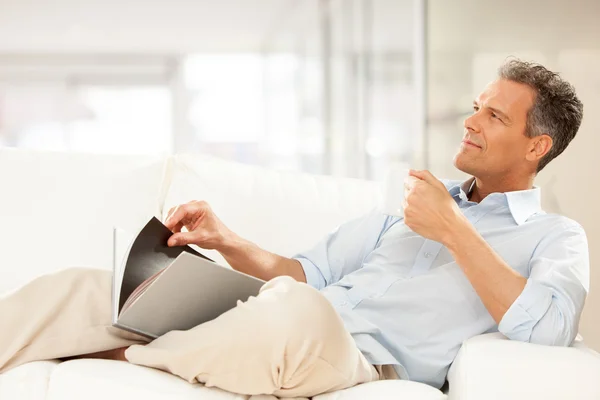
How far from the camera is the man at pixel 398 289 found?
4.43 feet

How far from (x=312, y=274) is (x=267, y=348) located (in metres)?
0.63

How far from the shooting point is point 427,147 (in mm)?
3623

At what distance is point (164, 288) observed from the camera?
1380 mm

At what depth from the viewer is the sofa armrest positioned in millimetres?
1324

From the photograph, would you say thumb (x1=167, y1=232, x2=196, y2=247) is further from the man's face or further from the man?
the man's face

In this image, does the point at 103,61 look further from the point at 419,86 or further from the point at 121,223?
the point at 121,223

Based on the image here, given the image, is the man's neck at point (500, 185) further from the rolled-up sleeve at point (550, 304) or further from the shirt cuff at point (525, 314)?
the shirt cuff at point (525, 314)

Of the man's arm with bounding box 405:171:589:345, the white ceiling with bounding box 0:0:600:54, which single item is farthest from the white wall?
the man's arm with bounding box 405:171:589:345

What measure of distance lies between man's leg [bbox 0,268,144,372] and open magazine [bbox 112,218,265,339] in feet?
0.17

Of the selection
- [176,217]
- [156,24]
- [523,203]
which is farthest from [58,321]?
[156,24]

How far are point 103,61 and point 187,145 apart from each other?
0.64m

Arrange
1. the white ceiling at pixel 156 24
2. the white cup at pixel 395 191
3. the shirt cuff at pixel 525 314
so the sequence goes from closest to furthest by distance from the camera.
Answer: the shirt cuff at pixel 525 314 < the white cup at pixel 395 191 < the white ceiling at pixel 156 24

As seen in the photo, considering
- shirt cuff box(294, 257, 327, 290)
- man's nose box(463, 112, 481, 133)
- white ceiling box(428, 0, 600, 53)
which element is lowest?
shirt cuff box(294, 257, 327, 290)

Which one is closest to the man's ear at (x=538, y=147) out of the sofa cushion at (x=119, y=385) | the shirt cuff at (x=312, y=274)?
the shirt cuff at (x=312, y=274)
